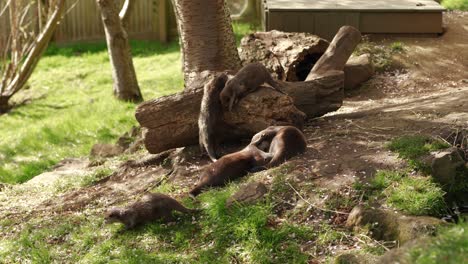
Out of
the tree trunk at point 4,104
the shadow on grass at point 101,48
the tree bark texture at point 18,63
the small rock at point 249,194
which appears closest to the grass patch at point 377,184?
the small rock at point 249,194

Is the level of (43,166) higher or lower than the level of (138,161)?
lower

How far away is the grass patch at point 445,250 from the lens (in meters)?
3.56

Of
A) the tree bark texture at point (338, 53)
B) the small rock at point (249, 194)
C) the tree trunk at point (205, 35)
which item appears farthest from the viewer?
the tree trunk at point (205, 35)

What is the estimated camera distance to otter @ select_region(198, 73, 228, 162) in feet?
25.5

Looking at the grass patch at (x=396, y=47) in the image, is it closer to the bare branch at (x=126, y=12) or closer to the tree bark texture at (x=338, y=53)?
the tree bark texture at (x=338, y=53)

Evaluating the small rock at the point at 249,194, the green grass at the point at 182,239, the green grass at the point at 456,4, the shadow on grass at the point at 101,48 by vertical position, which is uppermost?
the green grass at the point at 456,4

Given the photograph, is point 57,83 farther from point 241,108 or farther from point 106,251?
point 106,251

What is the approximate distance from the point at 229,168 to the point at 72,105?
27.1ft

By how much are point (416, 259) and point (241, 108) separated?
4167 mm

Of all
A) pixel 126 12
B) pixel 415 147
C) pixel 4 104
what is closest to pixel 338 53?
pixel 415 147

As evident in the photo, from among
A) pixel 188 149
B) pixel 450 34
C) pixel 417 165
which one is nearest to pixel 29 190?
pixel 188 149

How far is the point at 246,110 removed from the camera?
7.77m

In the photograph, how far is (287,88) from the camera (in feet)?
27.3

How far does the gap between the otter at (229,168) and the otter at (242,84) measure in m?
0.87
